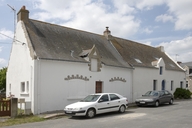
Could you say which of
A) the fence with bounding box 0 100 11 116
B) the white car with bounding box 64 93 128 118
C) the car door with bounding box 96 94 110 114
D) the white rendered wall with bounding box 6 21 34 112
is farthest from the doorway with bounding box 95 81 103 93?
the fence with bounding box 0 100 11 116

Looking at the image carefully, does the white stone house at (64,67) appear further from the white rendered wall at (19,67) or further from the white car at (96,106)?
the white car at (96,106)

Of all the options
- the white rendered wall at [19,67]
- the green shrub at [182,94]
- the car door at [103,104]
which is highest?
the white rendered wall at [19,67]

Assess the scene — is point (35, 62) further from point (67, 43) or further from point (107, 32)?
point (107, 32)

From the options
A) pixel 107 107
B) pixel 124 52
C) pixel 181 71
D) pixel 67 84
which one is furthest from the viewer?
pixel 181 71

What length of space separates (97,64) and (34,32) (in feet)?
19.2

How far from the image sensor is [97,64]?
1853cm

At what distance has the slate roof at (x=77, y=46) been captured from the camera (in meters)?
16.4

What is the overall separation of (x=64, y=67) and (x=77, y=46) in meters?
3.71

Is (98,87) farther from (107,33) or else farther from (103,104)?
(107,33)

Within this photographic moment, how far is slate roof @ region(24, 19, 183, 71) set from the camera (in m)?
16.4

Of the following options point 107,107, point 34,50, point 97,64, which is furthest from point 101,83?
point 34,50

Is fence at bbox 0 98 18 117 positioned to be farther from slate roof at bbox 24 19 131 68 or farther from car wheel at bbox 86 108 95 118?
car wheel at bbox 86 108 95 118

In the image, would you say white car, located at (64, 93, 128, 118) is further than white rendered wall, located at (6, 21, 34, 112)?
No

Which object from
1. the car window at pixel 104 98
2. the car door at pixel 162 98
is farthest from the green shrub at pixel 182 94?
the car window at pixel 104 98
